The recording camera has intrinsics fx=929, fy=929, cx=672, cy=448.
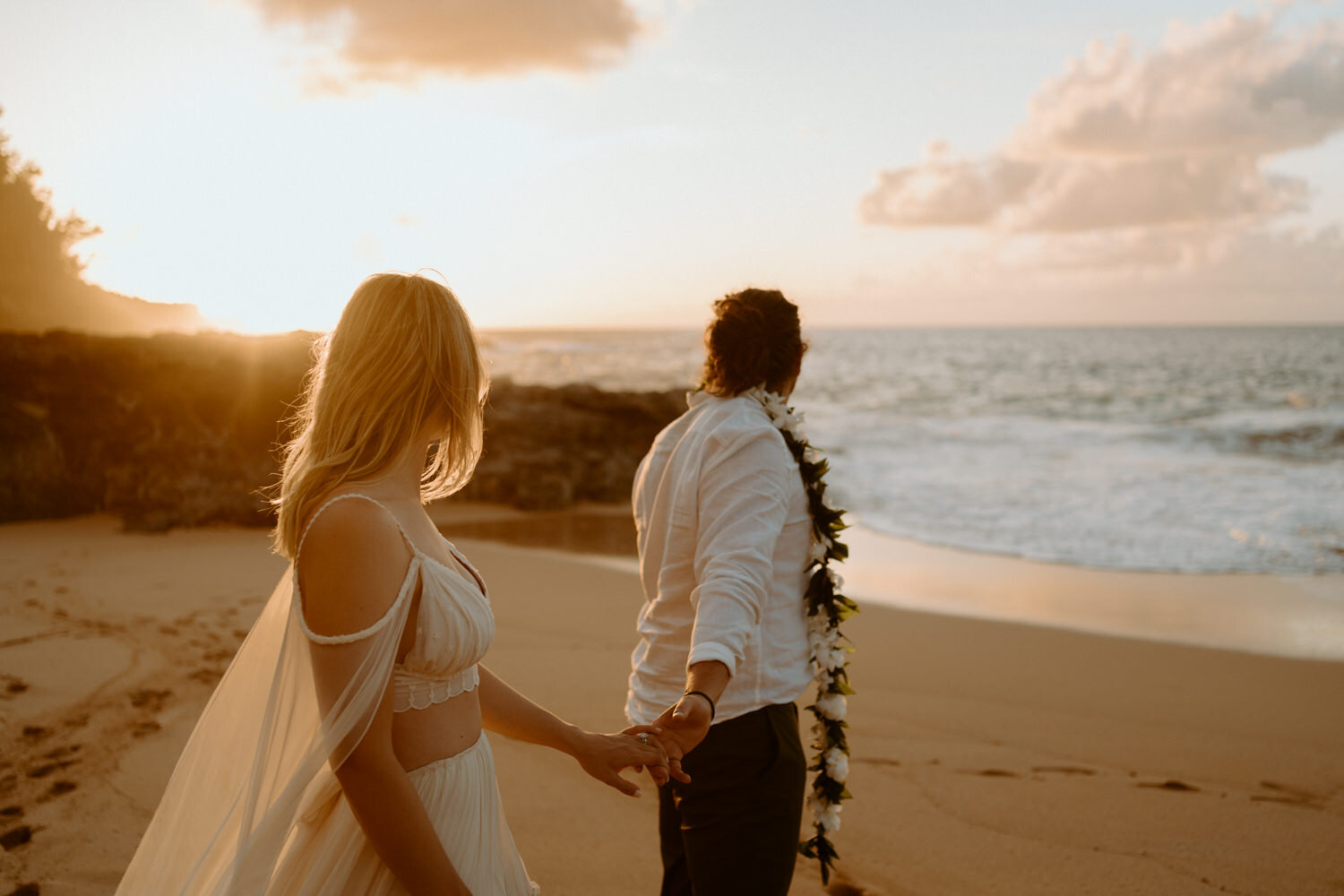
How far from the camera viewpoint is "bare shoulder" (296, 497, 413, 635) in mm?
1637

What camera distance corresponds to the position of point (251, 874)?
1.75 meters

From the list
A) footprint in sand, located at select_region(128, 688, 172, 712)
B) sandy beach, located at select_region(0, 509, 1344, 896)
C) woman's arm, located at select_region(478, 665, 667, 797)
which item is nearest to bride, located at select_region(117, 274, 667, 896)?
woman's arm, located at select_region(478, 665, 667, 797)

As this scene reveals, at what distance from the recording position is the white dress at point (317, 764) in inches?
66.1

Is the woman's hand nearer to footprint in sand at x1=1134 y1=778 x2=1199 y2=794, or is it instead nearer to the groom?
the groom

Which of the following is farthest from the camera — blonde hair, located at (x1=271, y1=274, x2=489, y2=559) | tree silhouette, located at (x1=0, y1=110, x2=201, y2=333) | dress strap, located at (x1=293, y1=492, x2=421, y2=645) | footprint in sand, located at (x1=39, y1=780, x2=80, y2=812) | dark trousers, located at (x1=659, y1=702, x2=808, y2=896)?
tree silhouette, located at (x1=0, y1=110, x2=201, y2=333)

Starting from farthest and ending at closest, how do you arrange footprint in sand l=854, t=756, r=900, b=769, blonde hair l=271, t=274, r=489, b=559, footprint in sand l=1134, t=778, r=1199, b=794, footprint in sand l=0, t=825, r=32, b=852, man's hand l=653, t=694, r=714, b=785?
footprint in sand l=854, t=756, r=900, b=769
footprint in sand l=1134, t=778, r=1199, b=794
footprint in sand l=0, t=825, r=32, b=852
man's hand l=653, t=694, r=714, b=785
blonde hair l=271, t=274, r=489, b=559

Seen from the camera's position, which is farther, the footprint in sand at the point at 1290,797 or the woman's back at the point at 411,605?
the footprint in sand at the point at 1290,797

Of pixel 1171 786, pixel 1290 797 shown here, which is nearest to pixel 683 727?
pixel 1171 786

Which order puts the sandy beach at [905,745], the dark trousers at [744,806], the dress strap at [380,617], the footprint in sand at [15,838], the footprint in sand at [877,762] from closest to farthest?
1. the dress strap at [380,617]
2. the dark trousers at [744,806]
3. the footprint in sand at [15,838]
4. the sandy beach at [905,745]
5. the footprint in sand at [877,762]

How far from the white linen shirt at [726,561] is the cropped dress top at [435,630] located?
1.85 ft

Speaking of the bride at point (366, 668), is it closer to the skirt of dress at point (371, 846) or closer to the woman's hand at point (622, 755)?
the skirt of dress at point (371, 846)

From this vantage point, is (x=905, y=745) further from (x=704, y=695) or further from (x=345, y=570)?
(x=345, y=570)

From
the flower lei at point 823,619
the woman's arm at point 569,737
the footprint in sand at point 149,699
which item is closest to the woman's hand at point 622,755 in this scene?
the woman's arm at point 569,737

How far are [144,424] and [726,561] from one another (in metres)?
10.7
